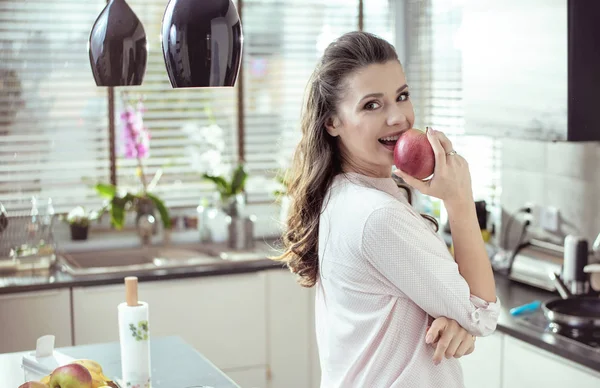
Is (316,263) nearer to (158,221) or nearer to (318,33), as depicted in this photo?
(158,221)

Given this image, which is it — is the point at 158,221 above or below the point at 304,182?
below

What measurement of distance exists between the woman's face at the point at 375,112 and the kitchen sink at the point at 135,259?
6.37ft

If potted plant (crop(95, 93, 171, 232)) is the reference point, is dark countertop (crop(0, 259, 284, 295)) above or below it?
below

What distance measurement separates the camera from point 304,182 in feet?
6.05

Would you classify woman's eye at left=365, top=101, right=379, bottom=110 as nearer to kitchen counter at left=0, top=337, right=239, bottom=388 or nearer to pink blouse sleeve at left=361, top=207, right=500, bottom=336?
pink blouse sleeve at left=361, top=207, right=500, bottom=336

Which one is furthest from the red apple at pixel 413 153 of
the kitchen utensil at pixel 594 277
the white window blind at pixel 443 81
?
the white window blind at pixel 443 81

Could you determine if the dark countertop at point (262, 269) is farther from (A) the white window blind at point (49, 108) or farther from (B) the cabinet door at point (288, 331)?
(A) the white window blind at point (49, 108)

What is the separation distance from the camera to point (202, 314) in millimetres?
3570

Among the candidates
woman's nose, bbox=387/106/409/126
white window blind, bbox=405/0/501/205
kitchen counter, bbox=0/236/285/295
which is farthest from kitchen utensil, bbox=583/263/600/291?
woman's nose, bbox=387/106/409/126

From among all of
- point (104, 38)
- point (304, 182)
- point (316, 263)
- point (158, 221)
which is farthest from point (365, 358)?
point (158, 221)

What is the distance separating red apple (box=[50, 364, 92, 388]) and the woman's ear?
68 cm

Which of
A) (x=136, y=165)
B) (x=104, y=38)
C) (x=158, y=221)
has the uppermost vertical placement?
(x=104, y=38)

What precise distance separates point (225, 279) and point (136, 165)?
818 millimetres

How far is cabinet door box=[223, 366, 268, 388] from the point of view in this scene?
11.9 feet
